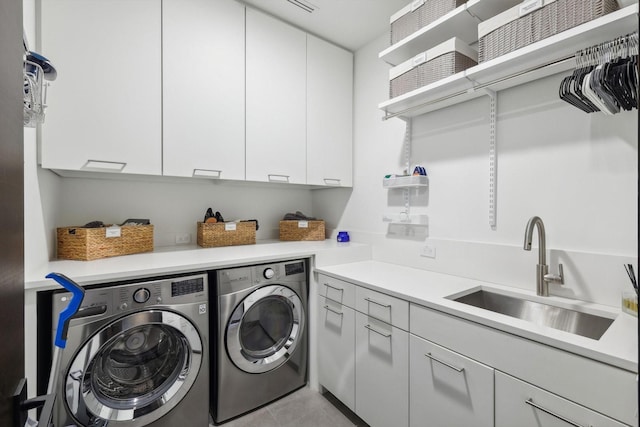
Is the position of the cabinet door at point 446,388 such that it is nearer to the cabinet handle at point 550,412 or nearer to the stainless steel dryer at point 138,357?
the cabinet handle at point 550,412

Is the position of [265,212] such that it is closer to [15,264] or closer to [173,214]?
[173,214]

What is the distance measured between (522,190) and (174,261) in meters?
1.92

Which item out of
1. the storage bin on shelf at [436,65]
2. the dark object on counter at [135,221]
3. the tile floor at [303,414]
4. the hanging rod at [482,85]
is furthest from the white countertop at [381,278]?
the storage bin on shelf at [436,65]

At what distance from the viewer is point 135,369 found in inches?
59.7

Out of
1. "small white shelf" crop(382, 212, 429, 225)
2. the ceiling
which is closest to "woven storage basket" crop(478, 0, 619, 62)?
the ceiling

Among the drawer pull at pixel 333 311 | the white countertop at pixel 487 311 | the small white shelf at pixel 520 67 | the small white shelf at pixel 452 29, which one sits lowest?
the drawer pull at pixel 333 311

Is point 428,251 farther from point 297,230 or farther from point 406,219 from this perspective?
point 297,230

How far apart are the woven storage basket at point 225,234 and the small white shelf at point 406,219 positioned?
106cm

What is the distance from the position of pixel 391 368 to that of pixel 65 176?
7.34 feet

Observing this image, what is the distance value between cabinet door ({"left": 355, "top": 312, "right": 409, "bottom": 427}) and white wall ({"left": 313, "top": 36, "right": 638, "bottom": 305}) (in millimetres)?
638

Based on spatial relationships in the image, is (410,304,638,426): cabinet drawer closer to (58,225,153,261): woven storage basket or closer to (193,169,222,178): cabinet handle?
(193,169,222,178): cabinet handle

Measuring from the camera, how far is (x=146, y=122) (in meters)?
1.67

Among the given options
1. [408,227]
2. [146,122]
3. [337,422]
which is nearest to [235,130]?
[146,122]

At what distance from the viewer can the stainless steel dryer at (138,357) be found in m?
1.28
